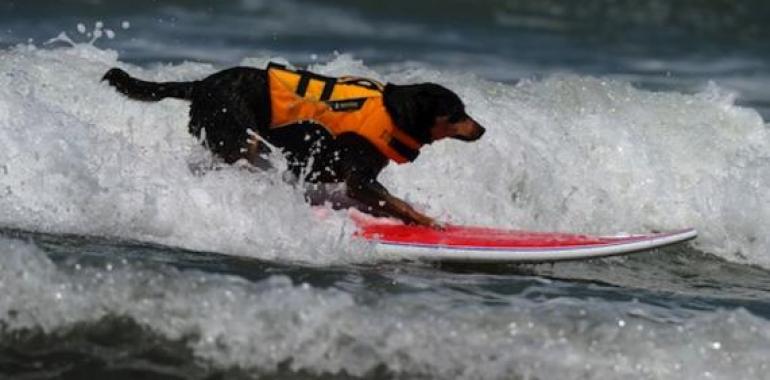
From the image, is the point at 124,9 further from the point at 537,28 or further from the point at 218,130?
the point at 218,130

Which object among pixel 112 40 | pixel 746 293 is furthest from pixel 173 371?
pixel 112 40

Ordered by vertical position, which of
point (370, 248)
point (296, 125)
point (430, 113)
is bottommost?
point (370, 248)

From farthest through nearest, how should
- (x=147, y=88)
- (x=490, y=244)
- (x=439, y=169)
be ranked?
(x=439, y=169) → (x=147, y=88) → (x=490, y=244)

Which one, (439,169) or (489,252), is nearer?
(489,252)

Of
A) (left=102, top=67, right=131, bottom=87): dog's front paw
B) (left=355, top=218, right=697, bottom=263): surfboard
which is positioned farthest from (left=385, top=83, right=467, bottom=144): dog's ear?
(left=102, top=67, right=131, bottom=87): dog's front paw

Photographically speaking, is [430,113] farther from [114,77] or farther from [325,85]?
[114,77]

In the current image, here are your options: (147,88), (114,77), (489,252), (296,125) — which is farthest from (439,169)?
(114,77)

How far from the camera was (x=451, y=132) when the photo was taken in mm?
6512

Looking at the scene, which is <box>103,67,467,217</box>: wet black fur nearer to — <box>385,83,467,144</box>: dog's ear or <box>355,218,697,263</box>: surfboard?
<box>385,83,467,144</box>: dog's ear

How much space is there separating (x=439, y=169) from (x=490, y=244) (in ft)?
5.98

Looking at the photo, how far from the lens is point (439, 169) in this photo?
8.37 metres

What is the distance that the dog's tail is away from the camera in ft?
22.6

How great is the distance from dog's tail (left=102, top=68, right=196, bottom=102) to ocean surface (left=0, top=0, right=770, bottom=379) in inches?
10.9

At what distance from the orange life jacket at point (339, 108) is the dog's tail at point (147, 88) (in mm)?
455
